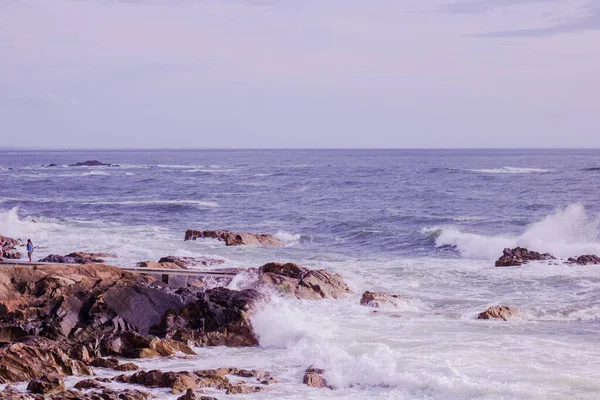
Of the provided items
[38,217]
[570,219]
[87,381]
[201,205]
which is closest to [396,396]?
[87,381]

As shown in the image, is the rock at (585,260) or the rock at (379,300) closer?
the rock at (379,300)

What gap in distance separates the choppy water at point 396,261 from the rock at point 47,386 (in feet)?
6.45

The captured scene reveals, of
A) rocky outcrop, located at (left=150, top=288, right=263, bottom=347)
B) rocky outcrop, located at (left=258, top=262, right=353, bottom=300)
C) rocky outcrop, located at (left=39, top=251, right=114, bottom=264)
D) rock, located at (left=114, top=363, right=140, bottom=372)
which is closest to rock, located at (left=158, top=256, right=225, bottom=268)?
rocky outcrop, located at (left=39, top=251, right=114, bottom=264)

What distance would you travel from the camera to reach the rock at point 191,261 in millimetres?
26938

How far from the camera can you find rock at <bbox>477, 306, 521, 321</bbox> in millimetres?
20219

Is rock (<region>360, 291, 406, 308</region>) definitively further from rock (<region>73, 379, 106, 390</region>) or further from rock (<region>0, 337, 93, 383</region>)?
rock (<region>73, 379, 106, 390</region>)

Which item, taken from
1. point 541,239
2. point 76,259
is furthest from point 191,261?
point 541,239

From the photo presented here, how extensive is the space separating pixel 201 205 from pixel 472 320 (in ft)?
124

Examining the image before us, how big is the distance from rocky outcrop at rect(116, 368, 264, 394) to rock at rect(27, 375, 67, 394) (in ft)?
3.99

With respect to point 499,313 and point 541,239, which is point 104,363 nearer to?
point 499,313

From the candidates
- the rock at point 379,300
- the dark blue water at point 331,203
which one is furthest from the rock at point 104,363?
the dark blue water at point 331,203

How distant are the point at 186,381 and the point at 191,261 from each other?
13660 millimetres

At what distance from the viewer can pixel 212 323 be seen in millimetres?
18500

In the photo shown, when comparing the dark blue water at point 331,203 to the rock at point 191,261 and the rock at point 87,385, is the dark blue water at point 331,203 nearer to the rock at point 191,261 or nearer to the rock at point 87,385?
the rock at point 191,261
